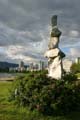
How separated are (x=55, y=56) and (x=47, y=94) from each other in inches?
153

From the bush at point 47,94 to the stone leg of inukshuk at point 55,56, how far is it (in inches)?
57.4

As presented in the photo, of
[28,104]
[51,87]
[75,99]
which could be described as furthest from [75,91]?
[28,104]

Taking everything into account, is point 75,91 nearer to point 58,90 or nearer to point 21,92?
point 58,90

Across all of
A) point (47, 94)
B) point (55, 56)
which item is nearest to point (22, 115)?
point (47, 94)

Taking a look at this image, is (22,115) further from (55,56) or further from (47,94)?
(55,56)

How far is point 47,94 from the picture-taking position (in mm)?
15383

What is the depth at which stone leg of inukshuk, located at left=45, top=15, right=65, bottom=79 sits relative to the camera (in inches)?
736

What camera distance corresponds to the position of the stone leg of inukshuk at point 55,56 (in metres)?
18.7

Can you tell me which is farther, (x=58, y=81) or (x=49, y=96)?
(x=58, y=81)

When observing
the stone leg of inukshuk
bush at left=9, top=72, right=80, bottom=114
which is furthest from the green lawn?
the stone leg of inukshuk

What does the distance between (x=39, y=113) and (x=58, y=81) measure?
2272 millimetres

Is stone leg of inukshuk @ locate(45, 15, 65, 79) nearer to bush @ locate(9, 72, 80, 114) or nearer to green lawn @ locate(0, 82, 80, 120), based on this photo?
bush @ locate(9, 72, 80, 114)

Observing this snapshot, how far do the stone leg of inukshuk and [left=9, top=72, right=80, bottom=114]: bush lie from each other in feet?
4.78

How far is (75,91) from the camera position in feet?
54.2
